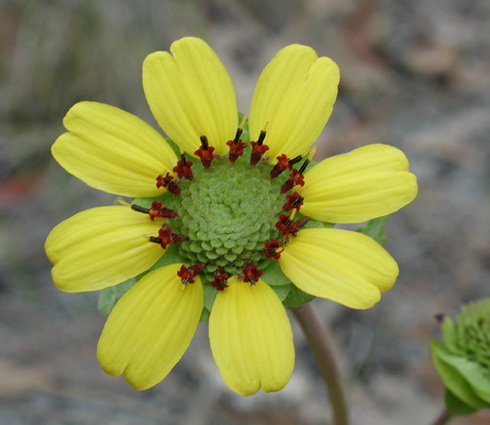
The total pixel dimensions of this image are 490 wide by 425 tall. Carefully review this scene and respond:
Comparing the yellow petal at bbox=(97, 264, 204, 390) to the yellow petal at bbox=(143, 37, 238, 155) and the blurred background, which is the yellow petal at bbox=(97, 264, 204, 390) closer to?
the yellow petal at bbox=(143, 37, 238, 155)

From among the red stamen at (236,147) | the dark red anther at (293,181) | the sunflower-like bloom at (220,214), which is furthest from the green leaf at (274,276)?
the red stamen at (236,147)

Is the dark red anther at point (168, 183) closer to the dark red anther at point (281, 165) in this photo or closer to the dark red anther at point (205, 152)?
the dark red anther at point (205, 152)

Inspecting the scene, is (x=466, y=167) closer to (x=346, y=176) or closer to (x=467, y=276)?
(x=467, y=276)

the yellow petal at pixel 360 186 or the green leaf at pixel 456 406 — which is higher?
the yellow petal at pixel 360 186

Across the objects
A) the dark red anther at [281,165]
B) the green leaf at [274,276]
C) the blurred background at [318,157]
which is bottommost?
the blurred background at [318,157]

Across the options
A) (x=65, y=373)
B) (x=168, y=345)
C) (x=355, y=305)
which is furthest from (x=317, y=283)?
(x=65, y=373)

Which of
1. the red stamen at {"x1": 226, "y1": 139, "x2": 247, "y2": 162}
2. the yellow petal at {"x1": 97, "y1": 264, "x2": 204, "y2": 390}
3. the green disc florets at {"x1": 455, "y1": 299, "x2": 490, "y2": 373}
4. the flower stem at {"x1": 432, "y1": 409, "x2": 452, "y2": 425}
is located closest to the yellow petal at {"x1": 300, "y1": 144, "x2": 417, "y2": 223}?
the red stamen at {"x1": 226, "y1": 139, "x2": 247, "y2": 162}
